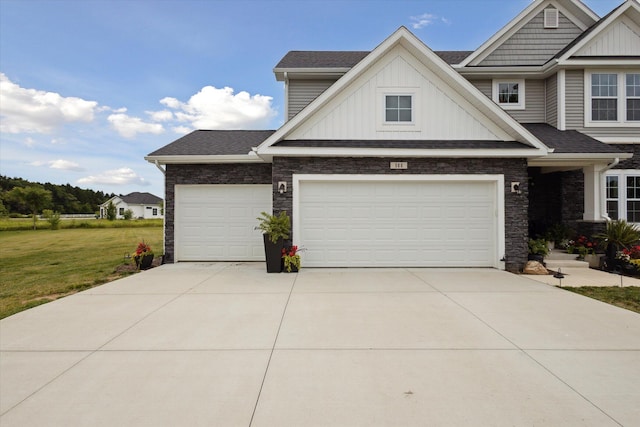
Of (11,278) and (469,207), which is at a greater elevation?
(469,207)

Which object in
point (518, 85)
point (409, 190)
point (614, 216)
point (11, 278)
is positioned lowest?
point (11, 278)

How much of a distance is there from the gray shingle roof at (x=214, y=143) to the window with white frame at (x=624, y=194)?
11956 millimetres

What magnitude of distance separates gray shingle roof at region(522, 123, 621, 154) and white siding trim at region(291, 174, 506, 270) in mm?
2116

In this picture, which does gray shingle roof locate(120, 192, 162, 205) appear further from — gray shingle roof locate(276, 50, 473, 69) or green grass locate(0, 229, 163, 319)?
gray shingle roof locate(276, 50, 473, 69)

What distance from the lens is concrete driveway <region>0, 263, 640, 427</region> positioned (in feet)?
9.12

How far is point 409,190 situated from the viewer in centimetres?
958

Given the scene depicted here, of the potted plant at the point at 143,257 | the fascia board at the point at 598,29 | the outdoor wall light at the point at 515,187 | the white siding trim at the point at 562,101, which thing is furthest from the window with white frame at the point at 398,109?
the potted plant at the point at 143,257

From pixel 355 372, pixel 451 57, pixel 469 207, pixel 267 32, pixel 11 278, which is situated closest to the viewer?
pixel 355 372

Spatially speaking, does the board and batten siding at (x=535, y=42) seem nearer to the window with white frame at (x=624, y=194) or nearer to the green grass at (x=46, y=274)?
the window with white frame at (x=624, y=194)

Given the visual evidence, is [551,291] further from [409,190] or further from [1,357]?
[1,357]

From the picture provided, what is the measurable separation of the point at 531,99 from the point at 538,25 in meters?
2.98

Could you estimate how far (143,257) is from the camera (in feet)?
32.3

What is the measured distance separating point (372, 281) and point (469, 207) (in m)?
3.90

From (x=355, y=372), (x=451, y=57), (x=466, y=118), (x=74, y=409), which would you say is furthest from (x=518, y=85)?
(x=74, y=409)
